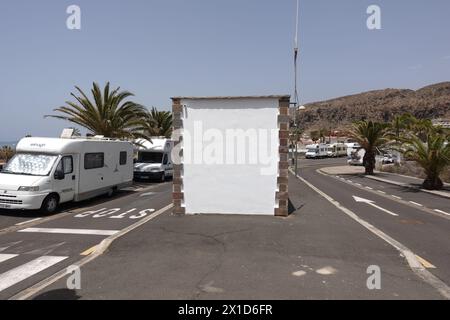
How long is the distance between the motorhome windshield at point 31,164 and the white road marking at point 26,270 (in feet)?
A: 20.7

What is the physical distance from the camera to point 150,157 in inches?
1024

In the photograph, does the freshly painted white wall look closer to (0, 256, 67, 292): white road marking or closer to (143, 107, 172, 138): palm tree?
(0, 256, 67, 292): white road marking

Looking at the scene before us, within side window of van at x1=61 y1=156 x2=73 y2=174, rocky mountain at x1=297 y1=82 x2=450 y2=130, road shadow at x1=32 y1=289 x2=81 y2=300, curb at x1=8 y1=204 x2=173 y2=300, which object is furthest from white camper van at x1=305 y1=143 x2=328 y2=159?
rocky mountain at x1=297 y1=82 x2=450 y2=130

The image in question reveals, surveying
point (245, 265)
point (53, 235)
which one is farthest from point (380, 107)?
point (245, 265)

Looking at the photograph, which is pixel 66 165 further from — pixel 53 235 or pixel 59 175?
pixel 53 235

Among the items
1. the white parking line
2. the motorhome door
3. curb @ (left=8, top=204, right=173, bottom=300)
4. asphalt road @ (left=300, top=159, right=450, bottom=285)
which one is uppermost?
the motorhome door

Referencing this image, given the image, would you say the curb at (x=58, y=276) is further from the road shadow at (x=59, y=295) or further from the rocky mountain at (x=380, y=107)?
the rocky mountain at (x=380, y=107)

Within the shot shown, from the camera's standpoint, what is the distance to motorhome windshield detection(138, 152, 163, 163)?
84.7 ft

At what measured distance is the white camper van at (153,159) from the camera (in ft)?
82.9

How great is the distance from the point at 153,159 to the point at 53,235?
1711 centimetres

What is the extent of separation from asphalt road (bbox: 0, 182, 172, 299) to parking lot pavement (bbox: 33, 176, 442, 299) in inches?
30.4

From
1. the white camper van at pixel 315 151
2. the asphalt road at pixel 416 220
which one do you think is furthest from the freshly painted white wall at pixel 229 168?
the white camper van at pixel 315 151

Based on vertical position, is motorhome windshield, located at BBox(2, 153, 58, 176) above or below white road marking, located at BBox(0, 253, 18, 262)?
above
